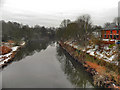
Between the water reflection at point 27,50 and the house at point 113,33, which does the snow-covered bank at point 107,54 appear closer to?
the house at point 113,33

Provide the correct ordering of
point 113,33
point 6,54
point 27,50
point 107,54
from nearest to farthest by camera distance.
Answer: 1. point 107,54
2. point 6,54
3. point 113,33
4. point 27,50

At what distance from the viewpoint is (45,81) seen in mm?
14359

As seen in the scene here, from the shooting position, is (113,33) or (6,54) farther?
(113,33)

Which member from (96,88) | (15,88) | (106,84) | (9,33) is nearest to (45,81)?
(15,88)

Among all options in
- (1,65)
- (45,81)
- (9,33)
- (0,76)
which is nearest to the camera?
(45,81)

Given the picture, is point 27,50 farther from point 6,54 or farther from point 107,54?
point 107,54

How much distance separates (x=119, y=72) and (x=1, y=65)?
67.2 ft

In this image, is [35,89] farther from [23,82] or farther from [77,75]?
[77,75]

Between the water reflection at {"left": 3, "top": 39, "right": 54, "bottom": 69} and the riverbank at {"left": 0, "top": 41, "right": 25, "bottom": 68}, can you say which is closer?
the riverbank at {"left": 0, "top": 41, "right": 25, "bottom": 68}

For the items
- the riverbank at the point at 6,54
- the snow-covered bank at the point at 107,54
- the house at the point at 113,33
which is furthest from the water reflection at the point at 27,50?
the house at the point at 113,33

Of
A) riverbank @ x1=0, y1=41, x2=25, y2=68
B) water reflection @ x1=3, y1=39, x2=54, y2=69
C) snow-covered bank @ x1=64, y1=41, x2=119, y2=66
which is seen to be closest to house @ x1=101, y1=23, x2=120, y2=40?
snow-covered bank @ x1=64, y1=41, x2=119, y2=66

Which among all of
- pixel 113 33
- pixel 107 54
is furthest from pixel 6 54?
pixel 113 33

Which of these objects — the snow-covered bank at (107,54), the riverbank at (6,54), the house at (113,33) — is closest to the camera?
the snow-covered bank at (107,54)

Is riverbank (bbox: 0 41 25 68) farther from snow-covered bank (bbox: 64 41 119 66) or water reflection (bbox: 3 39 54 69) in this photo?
snow-covered bank (bbox: 64 41 119 66)
